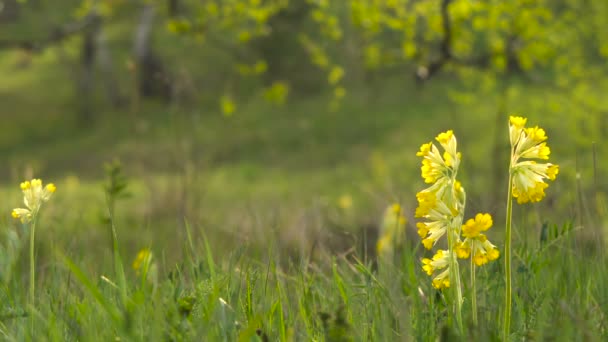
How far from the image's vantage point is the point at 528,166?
5.12 feet

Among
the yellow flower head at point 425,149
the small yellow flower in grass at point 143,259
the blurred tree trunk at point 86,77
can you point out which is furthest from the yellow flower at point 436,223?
the blurred tree trunk at point 86,77

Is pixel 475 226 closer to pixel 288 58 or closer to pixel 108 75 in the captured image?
pixel 108 75

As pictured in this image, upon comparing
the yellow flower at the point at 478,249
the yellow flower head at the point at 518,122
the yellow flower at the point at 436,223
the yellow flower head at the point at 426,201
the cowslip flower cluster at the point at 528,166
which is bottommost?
the yellow flower at the point at 478,249

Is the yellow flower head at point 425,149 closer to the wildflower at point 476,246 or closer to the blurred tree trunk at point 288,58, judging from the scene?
the wildflower at point 476,246

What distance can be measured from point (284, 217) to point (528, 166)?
411 centimetres

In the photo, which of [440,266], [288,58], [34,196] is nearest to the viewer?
[440,266]

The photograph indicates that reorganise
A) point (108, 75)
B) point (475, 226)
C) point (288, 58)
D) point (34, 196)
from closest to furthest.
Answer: point (475, 226) → point (34, 196) → point (108, 75) → point (288, 58)

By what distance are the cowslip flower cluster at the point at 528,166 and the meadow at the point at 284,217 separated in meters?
0.15

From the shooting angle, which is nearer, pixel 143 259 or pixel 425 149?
pixel 425 149

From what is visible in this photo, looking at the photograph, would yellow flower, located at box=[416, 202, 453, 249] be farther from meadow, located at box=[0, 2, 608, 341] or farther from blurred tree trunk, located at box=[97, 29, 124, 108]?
blurred tree trunk, located at box=[97, 29, 124, 108]

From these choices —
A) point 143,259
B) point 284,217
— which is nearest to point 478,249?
point 143,259

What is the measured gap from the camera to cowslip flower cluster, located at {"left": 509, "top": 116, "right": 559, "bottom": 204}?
1.53 metres

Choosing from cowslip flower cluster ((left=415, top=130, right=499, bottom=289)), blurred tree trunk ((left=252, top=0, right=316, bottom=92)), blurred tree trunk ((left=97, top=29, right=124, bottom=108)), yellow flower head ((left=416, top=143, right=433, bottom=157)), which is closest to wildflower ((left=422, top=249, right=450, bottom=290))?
cowslip flower cluster ((left=415, top=130, right=499, bottom=289))

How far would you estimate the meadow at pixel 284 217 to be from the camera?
1578 millimetres
